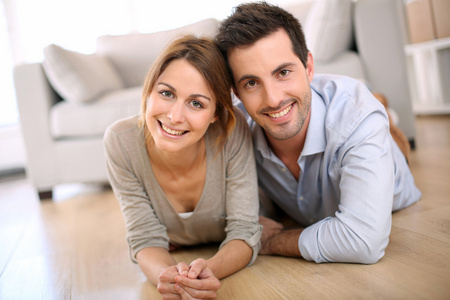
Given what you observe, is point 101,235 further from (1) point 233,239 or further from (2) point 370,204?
(2) point 370,204

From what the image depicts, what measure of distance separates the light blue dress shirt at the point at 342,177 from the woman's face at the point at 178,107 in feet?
1.01

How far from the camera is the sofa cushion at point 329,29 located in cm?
242

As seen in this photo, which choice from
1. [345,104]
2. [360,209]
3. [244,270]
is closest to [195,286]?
[244,270]

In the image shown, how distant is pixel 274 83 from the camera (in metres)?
1.22

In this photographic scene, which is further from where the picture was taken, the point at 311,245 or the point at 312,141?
the point at 312,141

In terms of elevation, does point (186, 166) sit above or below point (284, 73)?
below

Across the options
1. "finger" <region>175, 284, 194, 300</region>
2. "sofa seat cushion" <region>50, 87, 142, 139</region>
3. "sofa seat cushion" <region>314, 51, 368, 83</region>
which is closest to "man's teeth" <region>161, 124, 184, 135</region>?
"finger" <region>175, 284, 194, 300</region>

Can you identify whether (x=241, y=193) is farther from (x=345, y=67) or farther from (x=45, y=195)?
(x=45, y=195)

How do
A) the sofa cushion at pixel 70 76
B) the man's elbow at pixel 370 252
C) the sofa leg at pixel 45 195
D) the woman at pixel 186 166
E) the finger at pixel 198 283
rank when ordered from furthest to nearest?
the sofa leg at pixel 45 195 < the sofa cushion at pixel 70 76 < the woman at pixel 186 166 < the man's elbow at pixel 370 252 < the finger at pixel 198 283

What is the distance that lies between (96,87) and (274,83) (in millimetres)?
1694

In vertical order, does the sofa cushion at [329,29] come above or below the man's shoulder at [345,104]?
above

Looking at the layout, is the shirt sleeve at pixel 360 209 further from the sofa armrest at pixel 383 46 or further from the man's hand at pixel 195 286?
the sofa armrest at pixel 383 46

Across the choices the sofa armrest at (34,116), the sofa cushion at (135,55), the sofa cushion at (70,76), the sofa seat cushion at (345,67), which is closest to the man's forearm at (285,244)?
the sofa seat cushion at (345,67)

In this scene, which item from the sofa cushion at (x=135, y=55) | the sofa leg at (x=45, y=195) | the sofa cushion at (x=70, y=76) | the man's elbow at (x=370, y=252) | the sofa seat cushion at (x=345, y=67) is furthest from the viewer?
the sofa cushion at (x=135, y=55)
